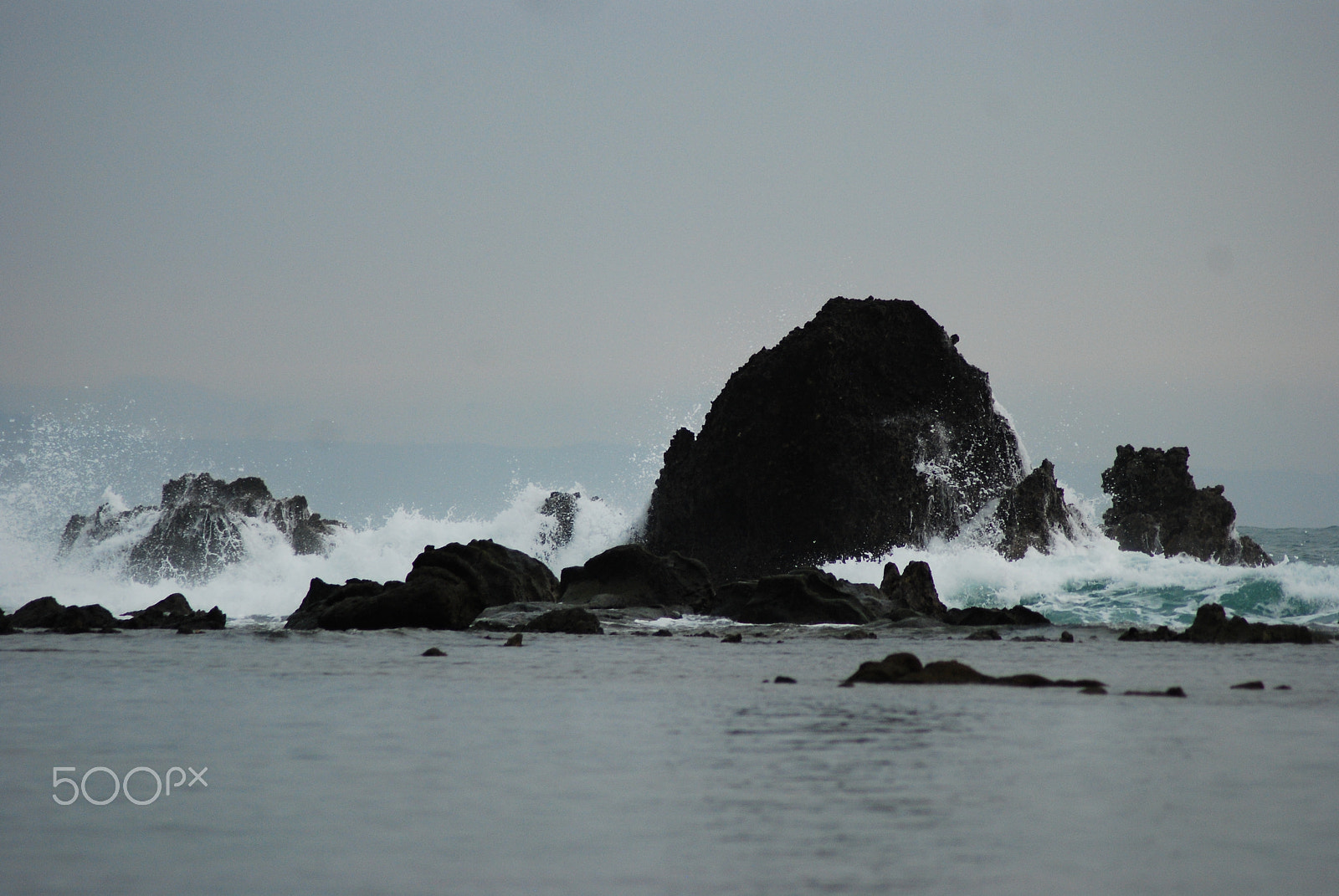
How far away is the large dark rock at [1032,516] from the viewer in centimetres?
5144

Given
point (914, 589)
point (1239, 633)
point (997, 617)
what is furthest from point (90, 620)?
point (1239, 633)

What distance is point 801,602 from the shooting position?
3566 cm

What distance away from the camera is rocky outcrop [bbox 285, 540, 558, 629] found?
3188cm

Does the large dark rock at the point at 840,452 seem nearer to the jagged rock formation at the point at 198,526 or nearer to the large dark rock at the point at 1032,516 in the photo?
the large dark rock at the point at 1032,516

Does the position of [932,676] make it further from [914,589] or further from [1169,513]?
[1169,513]

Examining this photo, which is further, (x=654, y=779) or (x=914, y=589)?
(x=914, y=589)

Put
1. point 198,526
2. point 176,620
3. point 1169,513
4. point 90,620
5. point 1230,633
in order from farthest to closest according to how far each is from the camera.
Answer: point 198,526, point 1169,513, point 176,620, point 90,620, point 1230,633

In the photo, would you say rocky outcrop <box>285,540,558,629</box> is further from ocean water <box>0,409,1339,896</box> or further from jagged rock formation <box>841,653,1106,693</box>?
jagged rock formation <box>841,653,1106,693</box>

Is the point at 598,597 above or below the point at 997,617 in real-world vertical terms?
above

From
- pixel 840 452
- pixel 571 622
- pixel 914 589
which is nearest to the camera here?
pixel 571 622

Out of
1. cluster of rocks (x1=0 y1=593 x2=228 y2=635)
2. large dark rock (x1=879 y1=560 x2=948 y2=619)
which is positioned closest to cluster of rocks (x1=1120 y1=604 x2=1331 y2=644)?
large dark rock (x1=879 y1=560 x2=948 y2=619)

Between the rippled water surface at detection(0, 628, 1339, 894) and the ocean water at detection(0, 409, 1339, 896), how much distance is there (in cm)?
3
